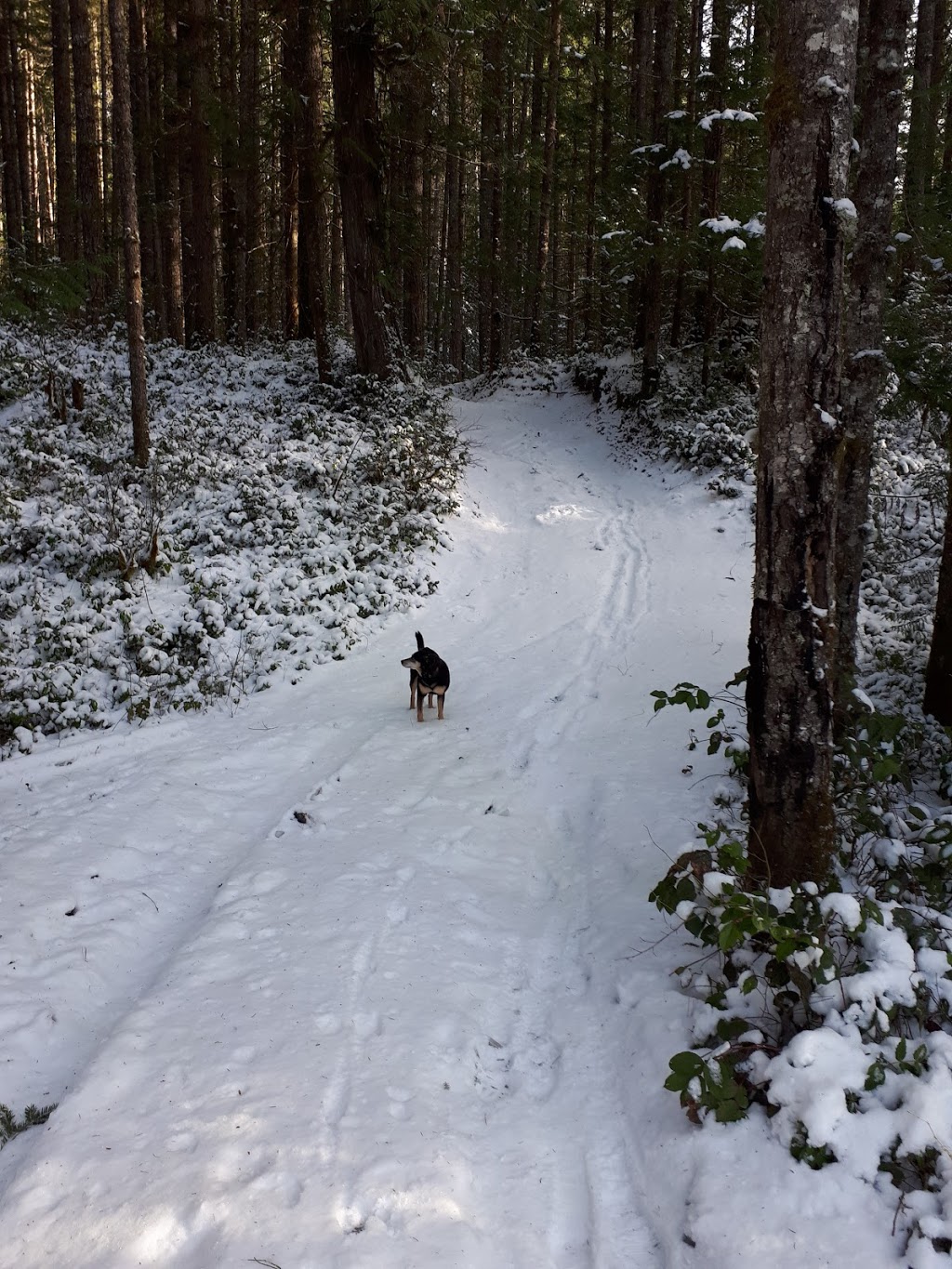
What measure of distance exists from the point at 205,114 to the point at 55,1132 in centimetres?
1870

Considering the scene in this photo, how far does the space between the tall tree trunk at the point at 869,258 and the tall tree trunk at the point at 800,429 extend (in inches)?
64.2

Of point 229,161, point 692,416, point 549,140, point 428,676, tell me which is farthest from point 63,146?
point 428,676

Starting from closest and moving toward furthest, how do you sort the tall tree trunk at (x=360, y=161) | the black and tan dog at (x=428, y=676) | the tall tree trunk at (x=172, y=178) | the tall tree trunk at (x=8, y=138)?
the black and tan dog at (x=428, y=676) → the tall tree trunk at (x=360, y=161) → the tall tree trunk at (x=172, y=178) → the tall tree trunk at (x=8, y=138)

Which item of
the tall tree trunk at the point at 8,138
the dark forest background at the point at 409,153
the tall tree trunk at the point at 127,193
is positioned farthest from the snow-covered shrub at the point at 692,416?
the tall tree trunk at the point at 8,138

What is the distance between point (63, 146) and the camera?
1758 cm

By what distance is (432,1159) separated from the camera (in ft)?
10.6

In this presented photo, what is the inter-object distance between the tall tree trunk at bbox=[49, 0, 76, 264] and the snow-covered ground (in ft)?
51.5

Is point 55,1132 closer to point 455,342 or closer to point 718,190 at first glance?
point 718,190

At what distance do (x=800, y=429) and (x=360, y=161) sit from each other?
48.7 ft

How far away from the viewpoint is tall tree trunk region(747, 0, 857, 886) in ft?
12.1

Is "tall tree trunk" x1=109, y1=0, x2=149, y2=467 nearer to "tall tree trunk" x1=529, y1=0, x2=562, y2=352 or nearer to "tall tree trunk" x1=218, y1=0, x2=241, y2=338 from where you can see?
"tall tree trunk" x1=218, y1=0, x2=241, y2=338

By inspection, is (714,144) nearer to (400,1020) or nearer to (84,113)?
(84,113)

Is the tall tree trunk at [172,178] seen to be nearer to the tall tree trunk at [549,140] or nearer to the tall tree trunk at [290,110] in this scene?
the tall tree trunk at [290,110]

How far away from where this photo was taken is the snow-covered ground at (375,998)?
292 centimetres
